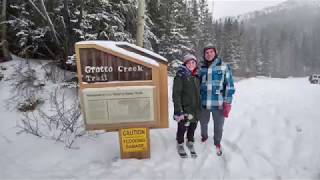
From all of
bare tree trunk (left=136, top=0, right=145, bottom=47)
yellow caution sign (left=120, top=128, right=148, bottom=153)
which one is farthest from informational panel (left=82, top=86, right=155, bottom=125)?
bare tree trunk (left=136, top=0, right=145, bottom=47)

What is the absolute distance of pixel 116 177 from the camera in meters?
4.81

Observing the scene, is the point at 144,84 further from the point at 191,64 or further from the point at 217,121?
A: the point at 217,121

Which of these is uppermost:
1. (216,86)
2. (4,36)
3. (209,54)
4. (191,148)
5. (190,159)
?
(4,36)

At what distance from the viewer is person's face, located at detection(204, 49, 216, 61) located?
17.8 ft

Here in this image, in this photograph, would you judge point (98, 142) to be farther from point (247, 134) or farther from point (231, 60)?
point (231, 60)

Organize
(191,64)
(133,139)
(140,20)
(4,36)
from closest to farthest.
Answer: (133,139) → (191,64) → (140,20) → (4,36)

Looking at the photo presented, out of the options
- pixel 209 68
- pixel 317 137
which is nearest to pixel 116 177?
pixel 209 68

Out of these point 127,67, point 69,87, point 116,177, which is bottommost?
point 116,177

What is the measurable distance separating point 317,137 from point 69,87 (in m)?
6.21

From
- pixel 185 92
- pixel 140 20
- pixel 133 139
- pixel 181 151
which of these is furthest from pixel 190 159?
pixel 140 20

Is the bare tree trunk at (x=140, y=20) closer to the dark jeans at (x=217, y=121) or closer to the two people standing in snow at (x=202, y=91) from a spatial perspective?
the two people standing in snow at (x=202, y=91)

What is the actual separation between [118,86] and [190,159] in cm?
164

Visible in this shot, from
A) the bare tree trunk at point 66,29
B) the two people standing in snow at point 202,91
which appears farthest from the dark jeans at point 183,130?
the bare tree trunk at point 66,29

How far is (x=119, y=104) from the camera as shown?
16.8ft
